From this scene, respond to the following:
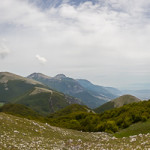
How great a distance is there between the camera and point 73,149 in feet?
72.2

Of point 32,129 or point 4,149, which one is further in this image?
point 32,129

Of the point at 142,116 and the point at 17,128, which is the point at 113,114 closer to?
the point at 142,116

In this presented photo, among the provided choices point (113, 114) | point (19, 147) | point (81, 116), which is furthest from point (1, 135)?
point (81, 116)

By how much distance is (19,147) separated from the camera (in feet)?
62.4

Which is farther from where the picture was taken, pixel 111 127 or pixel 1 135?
pixel 111 127

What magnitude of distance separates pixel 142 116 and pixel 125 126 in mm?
5122

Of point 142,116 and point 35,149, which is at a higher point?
point 142,116

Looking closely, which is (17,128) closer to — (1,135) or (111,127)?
(1,135)

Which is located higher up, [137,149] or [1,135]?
[137,149]

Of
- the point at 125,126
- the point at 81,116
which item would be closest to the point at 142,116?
the point at 125,126

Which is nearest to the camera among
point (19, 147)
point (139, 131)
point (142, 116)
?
point (19, 147)

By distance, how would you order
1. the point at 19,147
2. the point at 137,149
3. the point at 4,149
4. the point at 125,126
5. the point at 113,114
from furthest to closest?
1. the point at 113,114
2. the point at 125,126
3. the point at 19,147
4. the point at 4,149
5. the point at 137,149

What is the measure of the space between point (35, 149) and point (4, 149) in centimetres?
314

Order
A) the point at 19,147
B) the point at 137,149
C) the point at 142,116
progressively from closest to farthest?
the point at 137,149 < the point at 19,147 < the point at 142,116
